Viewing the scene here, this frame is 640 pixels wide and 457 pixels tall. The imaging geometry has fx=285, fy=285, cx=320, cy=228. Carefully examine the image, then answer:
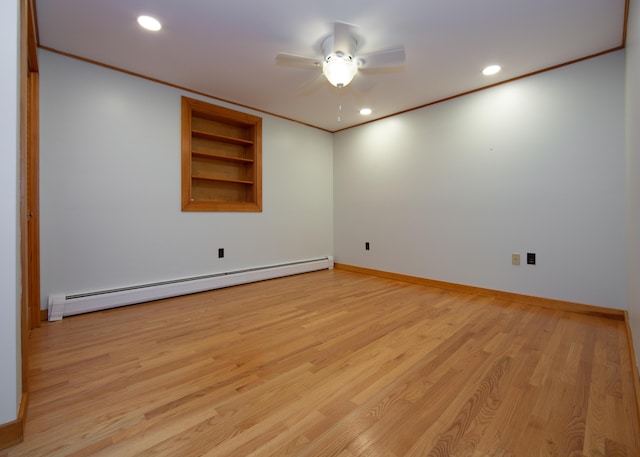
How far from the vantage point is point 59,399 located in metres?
1.33

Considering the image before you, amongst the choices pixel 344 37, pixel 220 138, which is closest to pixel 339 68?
pixel 344 37

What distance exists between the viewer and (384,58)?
7.22 feet

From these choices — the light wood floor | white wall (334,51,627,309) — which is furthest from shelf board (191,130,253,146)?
the light wood floor

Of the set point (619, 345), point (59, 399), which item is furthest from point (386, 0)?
point (59, 399)

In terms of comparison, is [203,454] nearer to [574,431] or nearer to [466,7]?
[574,431]

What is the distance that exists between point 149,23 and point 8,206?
1710 mm

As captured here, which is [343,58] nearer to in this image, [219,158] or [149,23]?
[149,23]

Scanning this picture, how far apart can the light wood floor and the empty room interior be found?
0.01 m

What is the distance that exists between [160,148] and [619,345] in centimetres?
413

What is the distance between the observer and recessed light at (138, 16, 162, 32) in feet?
6.59

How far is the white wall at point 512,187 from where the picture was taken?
7.92 ft

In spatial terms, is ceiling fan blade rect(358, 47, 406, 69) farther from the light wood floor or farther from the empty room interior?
the light wood floor

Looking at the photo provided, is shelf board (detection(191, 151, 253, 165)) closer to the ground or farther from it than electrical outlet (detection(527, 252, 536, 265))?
farther from it

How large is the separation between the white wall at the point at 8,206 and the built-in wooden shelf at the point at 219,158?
2057 millimetres
